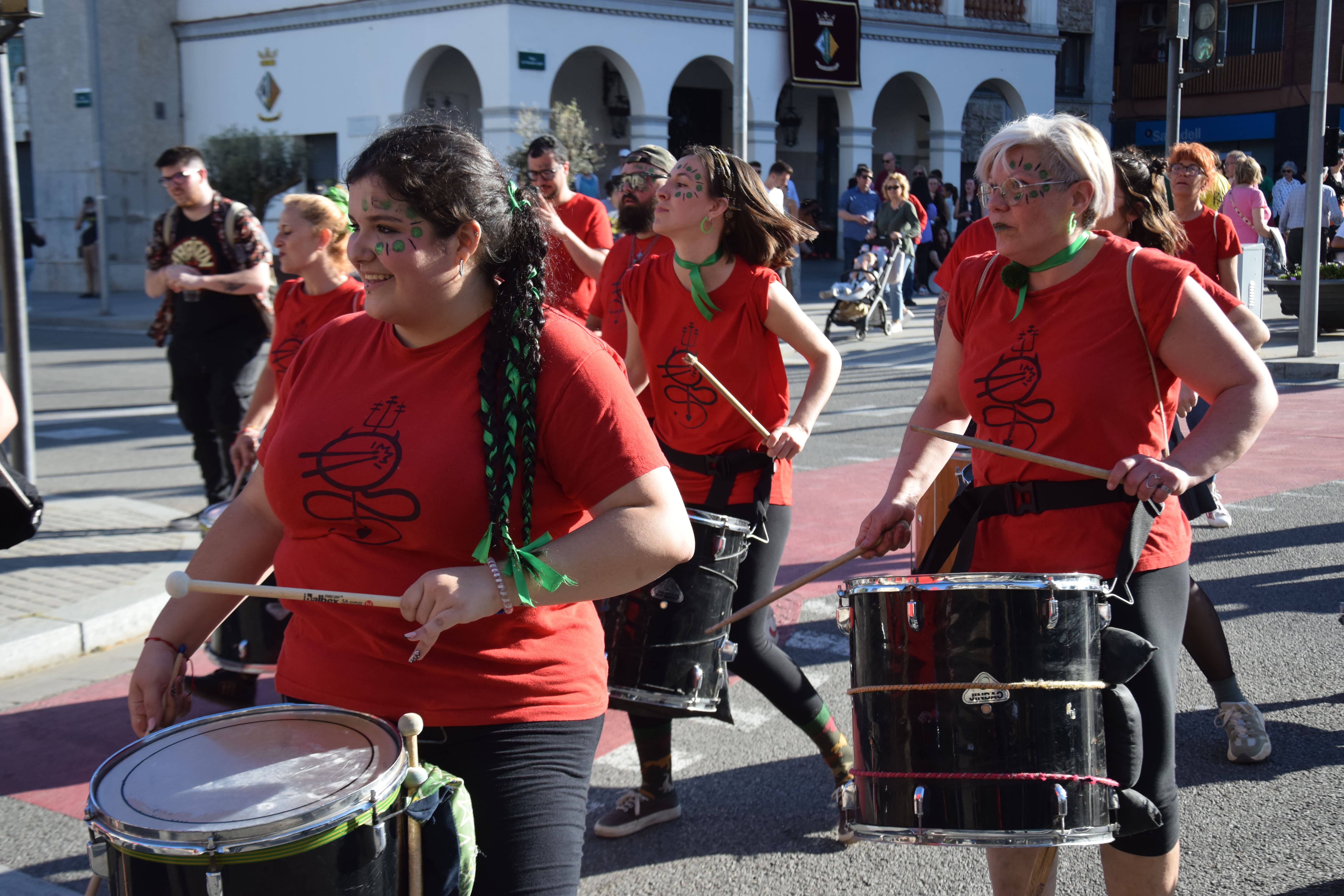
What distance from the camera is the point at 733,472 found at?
3857 mm

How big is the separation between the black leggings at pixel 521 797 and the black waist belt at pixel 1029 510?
79cm

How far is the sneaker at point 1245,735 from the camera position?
4.02 metres

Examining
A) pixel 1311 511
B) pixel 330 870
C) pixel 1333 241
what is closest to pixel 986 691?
pixel 330 870

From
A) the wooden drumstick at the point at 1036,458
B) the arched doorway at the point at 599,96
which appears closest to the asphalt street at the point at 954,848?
the wooden drumstick at the point at 1036,458

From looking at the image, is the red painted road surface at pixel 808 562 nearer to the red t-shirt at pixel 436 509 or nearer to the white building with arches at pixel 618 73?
the red t-shirt at pixel 436 509

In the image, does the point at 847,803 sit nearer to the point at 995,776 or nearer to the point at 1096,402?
the point at 995,776

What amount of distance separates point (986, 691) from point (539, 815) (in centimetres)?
81

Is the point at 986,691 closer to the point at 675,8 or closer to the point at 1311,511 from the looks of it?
the point at 1311,511

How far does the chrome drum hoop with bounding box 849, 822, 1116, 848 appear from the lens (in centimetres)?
225

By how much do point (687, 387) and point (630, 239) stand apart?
63.9 inches

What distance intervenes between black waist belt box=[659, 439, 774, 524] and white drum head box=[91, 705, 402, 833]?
6.41ft

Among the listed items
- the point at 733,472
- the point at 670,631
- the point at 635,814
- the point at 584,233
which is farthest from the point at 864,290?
the point at 670,631

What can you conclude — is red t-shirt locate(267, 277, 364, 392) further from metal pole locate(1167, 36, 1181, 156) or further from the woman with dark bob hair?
metal pole locate(1167, 36, 1181, 156)

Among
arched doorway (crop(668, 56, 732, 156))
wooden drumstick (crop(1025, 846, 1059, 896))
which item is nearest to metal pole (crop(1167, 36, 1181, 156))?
wooden drumstick (crop(1025, 846, 1059, 896))
